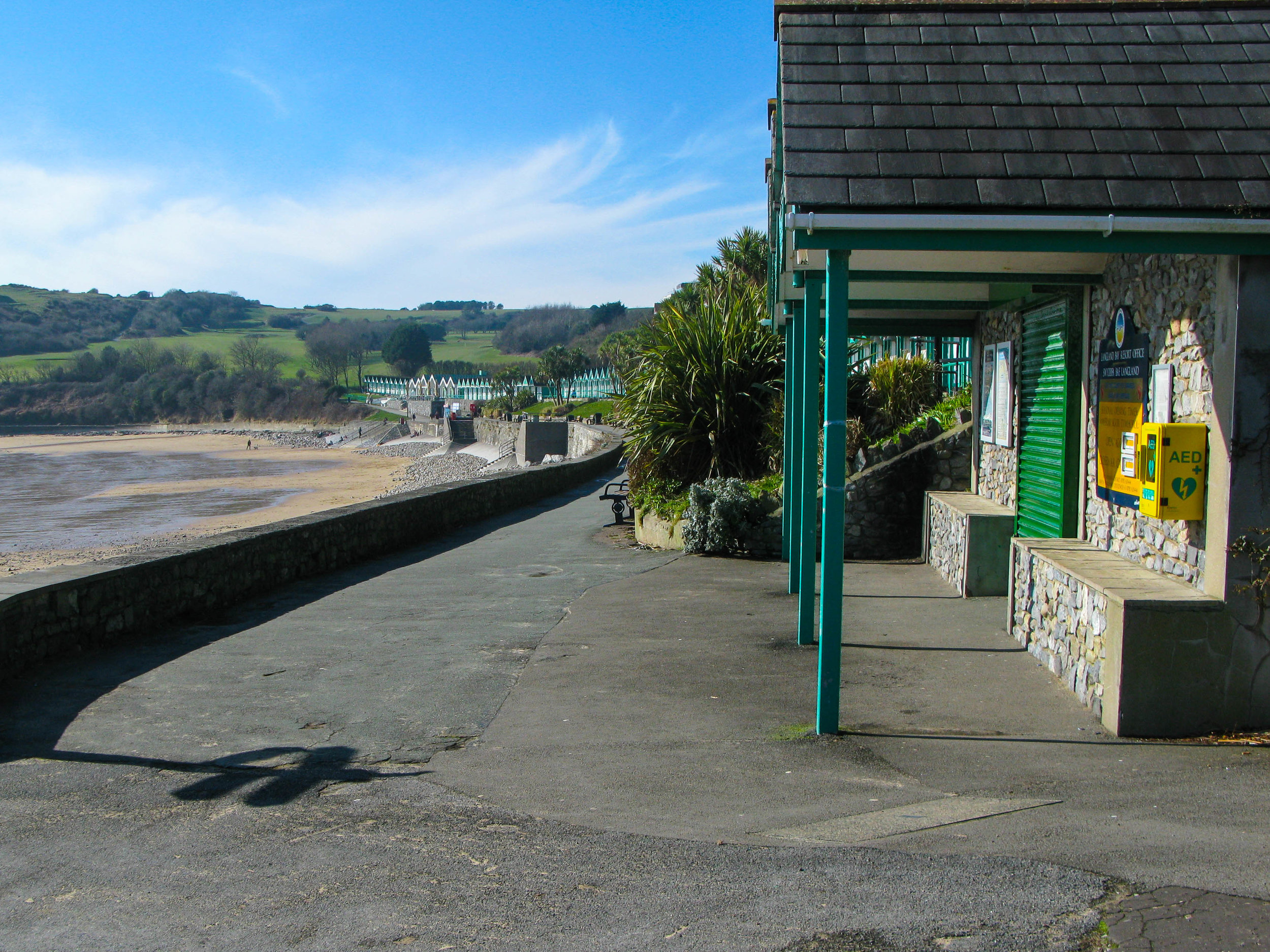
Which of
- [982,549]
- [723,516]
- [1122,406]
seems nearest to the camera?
[1122,406]

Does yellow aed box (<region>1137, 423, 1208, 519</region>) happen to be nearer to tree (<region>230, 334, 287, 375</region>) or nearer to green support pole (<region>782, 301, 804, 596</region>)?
green support pole (<region>782, 301, 804, 596</region>)

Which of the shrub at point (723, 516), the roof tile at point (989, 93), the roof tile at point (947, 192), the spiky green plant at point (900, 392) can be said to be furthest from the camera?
the spiky green plant at point (900, 392)

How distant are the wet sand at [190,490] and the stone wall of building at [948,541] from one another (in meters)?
7.00

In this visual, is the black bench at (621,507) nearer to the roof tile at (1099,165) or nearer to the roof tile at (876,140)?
the roof tile at (876,140)

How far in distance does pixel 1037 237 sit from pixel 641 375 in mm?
9131

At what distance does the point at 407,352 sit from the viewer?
181m

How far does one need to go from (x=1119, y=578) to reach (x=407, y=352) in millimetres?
182603

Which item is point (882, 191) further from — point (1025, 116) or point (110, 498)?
point (110, 498)

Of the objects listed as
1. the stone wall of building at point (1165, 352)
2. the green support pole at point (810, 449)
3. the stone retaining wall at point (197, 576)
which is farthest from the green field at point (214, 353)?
the stone wall of building at point (1165, 352)

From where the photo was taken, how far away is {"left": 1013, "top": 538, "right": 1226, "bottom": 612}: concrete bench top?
489 cm

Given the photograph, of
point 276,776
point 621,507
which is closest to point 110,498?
point 621,507

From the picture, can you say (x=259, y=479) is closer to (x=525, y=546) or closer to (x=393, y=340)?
(x=525, y=546)

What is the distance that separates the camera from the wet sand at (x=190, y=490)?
84.9 ft

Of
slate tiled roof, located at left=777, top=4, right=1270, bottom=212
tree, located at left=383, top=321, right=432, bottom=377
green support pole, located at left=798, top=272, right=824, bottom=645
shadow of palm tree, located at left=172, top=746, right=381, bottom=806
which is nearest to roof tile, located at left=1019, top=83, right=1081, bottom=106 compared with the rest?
slate tiled roof, located at left=777, top=4, right=1270, bottom=212
